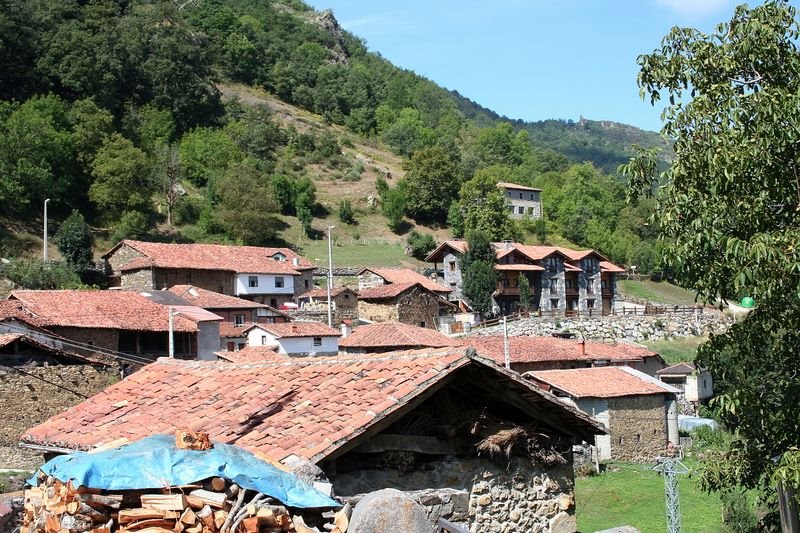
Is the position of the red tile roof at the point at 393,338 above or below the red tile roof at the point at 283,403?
below

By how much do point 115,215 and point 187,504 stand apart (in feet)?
204

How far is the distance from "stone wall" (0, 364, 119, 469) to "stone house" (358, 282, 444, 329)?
88.8 ft

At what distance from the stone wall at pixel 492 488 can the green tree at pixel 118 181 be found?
59.8 metres

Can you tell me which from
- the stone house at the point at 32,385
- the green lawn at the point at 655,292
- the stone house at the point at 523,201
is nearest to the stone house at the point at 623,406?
the stone house at the point at 32,385

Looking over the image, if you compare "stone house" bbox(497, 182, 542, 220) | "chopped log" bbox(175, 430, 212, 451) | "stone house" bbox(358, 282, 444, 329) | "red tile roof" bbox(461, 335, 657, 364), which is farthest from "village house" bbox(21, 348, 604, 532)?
"stone house" bbox(497, 182, 542, 220)

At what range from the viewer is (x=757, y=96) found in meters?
10.3

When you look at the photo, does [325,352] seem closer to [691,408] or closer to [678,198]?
[691,408]

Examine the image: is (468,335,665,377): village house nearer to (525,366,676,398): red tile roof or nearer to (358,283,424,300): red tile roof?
(525,366,676,398): red tile roof

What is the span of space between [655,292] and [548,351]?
4171 centimetres

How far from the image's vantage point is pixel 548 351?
42938mm

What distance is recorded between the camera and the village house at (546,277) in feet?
214

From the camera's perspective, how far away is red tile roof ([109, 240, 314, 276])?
4994 centimetres

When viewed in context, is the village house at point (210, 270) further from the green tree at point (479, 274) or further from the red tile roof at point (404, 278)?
the green tree at point (479, 274)

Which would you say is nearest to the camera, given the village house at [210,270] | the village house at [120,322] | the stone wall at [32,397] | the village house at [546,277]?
the stone wall at [32,397]
